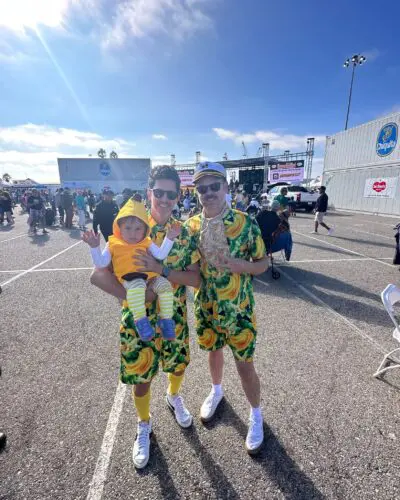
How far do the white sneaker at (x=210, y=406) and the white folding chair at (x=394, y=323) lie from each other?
182cm

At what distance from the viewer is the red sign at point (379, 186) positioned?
1733 cm

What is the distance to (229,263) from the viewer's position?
5.66ft

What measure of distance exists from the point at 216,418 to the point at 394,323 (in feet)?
7.29

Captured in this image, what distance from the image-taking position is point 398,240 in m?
5.00

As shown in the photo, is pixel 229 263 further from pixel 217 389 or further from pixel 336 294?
pixel 336 294

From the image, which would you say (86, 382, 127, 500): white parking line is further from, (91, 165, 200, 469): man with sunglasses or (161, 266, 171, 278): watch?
(161, 266, 171, 278): watch

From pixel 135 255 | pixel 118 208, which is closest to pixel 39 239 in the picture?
pixel 118 208

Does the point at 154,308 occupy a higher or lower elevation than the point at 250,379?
higher

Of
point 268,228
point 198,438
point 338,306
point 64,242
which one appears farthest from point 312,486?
point 64,242

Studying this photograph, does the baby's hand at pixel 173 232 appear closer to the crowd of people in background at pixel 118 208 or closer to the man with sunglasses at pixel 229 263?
the man with sunglasses at pixel 229 263

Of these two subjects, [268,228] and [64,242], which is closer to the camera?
[268,228]

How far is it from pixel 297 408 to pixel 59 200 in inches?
635

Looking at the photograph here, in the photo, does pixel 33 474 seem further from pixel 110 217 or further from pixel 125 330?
pixel 110 217

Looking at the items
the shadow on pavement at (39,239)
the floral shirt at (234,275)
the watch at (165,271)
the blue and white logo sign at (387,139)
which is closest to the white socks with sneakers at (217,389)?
the floral shirt at (234,275)
